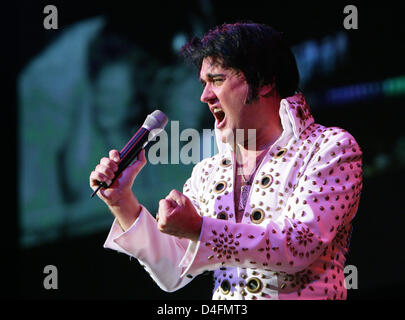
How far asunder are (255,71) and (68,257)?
5.98 feet

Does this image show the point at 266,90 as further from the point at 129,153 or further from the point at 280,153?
the point at 129,153

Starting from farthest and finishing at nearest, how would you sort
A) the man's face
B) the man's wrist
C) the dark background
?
1. the dark background
2. the man's face
3. the man's wrist

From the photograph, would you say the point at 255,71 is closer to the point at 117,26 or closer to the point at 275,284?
the point at 275,284

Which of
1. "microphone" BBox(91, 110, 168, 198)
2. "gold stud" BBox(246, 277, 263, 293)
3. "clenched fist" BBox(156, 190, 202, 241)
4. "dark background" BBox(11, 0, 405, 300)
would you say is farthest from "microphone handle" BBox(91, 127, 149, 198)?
"dark background" BBox(11, 0, 405, 300)

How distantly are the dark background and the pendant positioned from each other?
1.22 metres

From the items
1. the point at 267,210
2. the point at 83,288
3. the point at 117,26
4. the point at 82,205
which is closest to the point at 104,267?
the point at 83,288

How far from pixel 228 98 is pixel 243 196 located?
0.30m

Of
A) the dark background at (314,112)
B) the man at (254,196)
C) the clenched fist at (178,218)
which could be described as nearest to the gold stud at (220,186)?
the man at (254,196)

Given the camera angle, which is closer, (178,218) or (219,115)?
(178,218)

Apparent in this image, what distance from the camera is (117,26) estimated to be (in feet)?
9.86

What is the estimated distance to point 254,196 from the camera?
1.53 m

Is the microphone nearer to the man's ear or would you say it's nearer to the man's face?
the man's face

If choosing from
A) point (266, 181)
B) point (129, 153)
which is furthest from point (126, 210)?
point (266, 181)

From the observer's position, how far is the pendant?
1569mm
